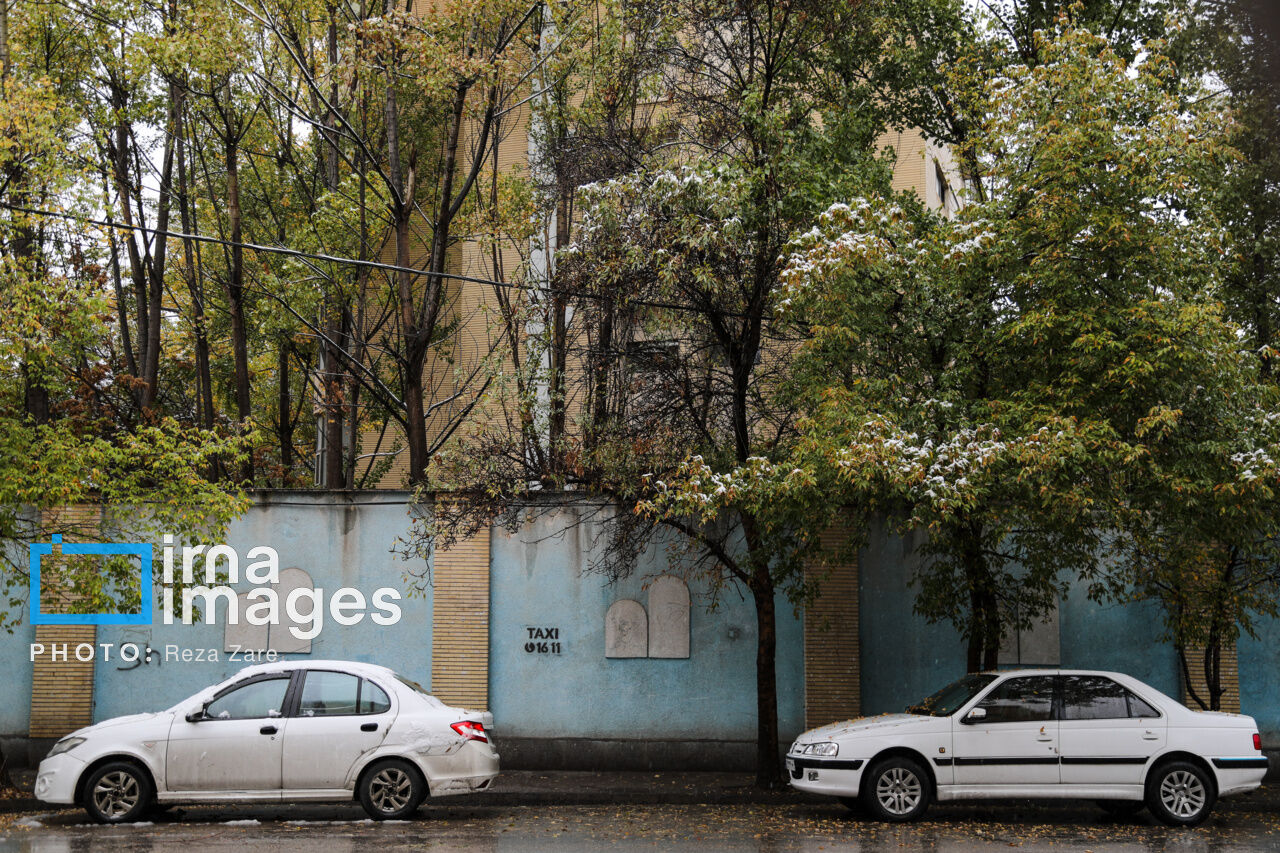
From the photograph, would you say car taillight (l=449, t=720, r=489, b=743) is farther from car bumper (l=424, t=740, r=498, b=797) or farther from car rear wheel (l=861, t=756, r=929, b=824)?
car rear wheel (l=861, t=756, r=929, b=824)

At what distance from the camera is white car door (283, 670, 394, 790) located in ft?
36.4

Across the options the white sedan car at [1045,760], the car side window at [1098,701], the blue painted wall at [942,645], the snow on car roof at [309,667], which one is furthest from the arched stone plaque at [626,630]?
the car side window at [1098,701]

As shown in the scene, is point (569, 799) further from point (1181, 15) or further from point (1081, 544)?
point (1181, 15)

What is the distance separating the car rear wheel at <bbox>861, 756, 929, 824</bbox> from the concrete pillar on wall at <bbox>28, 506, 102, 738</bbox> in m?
10.5

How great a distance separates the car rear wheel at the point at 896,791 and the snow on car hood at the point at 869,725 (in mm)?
366

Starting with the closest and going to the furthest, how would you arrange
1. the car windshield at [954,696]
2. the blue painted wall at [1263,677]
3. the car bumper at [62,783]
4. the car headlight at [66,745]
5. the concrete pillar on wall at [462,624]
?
the car bumper at [62,783]
the car headlight at [66,745]
the car windshield at [954,696]
the blue painted wall at [1263,677]
the concrete pillar on wall at [462,624]

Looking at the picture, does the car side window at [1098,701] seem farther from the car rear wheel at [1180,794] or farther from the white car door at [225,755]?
the white car door at [225,755]

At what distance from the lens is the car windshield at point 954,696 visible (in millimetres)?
11758

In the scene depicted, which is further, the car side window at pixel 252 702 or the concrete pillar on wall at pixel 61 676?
the concrete pillar on wall at pixel 61 676

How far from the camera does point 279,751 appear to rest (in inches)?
437

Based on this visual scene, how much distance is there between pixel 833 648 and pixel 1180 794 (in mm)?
4872

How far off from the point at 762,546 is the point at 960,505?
2982mm

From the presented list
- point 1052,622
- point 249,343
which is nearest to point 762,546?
point 1052,622

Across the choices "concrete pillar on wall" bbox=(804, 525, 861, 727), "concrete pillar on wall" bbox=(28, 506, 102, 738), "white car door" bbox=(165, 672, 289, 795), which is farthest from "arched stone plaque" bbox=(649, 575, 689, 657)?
"concrete pillar on wall" bbox=(28, 506, 102, 738)
